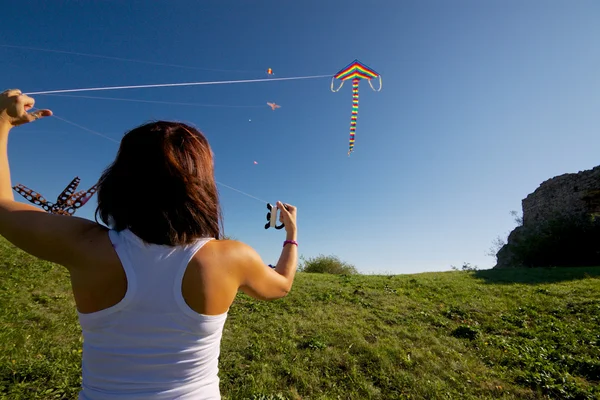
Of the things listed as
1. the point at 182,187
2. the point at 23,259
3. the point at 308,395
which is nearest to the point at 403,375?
the point at 308,395

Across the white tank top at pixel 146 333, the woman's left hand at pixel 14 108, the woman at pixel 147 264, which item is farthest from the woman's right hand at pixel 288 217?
the woman's left hand at pixel 14 108

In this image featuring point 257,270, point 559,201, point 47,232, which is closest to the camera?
point 47,232

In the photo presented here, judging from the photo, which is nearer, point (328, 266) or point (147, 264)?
point (147, 264)

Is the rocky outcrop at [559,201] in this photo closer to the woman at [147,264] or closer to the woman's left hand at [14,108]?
the woman at [147,264]

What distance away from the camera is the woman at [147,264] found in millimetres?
1073

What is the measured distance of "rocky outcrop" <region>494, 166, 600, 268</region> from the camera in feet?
60.6

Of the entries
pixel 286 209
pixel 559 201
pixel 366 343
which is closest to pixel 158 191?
pixel 286 209

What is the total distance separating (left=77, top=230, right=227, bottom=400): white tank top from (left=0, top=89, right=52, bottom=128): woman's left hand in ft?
2.55

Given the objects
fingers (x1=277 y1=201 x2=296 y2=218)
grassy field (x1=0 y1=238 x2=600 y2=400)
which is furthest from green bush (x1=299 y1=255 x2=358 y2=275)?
fingers (x1=277 y1=201 x2=296 y2=218)

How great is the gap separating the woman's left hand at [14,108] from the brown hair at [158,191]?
0.48 metres

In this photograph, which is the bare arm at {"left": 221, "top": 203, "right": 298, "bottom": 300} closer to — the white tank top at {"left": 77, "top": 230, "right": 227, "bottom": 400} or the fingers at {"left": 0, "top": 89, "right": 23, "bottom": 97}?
the white tank top at {"left": 77, "top": 230, "right": 227, "bottom": 400}

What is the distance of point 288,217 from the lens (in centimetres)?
196

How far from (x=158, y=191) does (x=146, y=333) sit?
20.9 inches

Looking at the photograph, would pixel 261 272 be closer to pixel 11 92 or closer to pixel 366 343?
pixel 11 92
